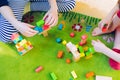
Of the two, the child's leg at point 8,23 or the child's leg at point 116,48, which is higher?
the child's leg at point 8,23

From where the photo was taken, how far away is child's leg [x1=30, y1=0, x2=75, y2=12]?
118cm

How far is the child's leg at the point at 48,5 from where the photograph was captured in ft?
3.86

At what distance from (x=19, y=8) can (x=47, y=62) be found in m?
0.31

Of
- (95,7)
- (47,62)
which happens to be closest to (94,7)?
(95,7)

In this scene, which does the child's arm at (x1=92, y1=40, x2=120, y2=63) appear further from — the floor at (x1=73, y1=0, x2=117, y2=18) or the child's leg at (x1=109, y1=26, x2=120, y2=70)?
the floor at (x1=73, y1=0, x2=117, y2=18)

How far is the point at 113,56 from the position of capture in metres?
0.94

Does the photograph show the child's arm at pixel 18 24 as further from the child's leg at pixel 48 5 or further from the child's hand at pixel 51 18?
the child's leg at pixel 48 5

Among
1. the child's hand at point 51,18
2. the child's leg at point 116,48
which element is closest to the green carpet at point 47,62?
the child's leg at point 116,48

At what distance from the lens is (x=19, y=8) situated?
1115 millimetres

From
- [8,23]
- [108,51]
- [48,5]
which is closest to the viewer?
[108,51]

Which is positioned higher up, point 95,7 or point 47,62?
point 95,7

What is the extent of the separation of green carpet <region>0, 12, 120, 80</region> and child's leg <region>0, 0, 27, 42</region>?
0.15 feet

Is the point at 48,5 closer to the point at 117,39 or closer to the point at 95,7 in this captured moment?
the point at 95,7

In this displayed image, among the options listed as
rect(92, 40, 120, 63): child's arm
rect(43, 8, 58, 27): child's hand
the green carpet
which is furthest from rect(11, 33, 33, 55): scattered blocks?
rect(92, 40, 120, 63): child's arm
